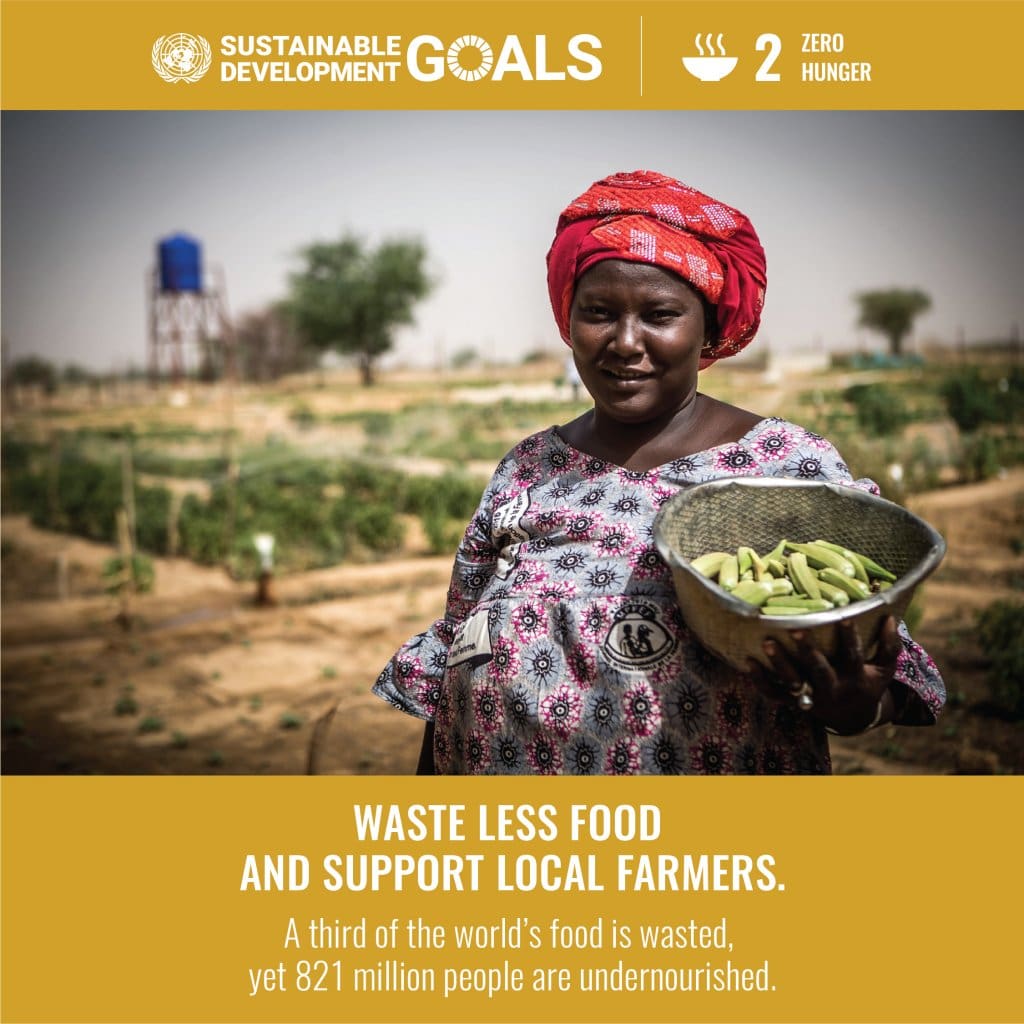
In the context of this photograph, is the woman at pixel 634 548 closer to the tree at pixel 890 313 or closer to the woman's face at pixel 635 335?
the woman's face at pixel 635 335

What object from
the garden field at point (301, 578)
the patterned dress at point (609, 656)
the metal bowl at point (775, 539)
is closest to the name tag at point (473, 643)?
the patterned dress at point (609, 656)

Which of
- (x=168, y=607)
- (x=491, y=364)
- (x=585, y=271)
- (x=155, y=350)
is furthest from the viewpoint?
(x=491, y=364)

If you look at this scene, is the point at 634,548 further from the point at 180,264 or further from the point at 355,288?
the point at 355,288

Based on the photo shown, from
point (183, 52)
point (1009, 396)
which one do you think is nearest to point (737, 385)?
point (1009, 396)

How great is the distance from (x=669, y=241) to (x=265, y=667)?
581cm

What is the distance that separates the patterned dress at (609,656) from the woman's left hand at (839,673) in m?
0.05

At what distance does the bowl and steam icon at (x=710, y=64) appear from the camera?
2.71 metres

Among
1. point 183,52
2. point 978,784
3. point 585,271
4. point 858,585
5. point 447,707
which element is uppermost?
point 183,52

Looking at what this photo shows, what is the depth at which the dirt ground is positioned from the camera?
16.6 ft

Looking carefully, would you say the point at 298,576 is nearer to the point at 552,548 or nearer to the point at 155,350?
the point at 552,548

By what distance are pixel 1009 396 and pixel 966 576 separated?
7.56 m

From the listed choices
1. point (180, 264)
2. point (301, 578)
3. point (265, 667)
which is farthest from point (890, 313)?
point (265, 667)

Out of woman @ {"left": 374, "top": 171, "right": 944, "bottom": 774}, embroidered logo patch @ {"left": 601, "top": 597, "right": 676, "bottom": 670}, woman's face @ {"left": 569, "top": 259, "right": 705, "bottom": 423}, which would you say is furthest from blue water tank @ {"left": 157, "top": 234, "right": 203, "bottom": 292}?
embroidered logo patch @ {"left": 601, "top": 597, "right": 676, "bottom": 670}

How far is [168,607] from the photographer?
8.42m
